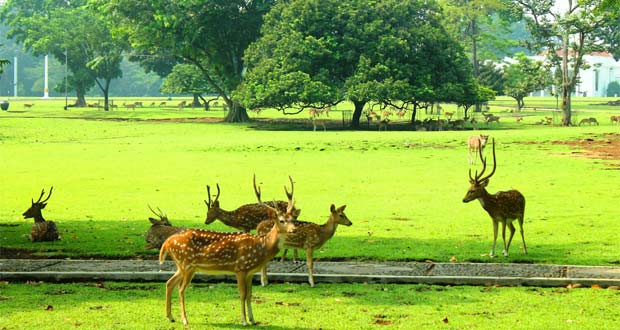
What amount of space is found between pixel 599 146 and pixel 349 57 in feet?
72.6

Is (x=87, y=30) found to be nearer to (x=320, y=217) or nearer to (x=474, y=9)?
(x=474, y=9)

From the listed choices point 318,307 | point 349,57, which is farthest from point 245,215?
point 349,57

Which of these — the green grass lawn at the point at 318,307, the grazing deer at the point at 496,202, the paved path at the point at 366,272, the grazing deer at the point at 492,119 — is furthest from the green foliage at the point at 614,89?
the green grass lawn at the point at 318,307

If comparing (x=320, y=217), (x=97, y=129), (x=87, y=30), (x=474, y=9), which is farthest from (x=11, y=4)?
(x=320, y=217)

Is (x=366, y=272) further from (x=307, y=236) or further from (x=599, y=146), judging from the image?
(x=599, y=146)

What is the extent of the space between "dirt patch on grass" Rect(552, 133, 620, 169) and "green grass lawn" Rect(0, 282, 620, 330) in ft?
67.7

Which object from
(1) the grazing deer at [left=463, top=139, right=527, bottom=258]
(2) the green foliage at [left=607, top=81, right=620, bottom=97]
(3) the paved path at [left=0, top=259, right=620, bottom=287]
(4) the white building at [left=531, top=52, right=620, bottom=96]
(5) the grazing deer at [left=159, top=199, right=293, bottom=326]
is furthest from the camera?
(4) the white building at [left=531, top=52, right=620, bottom=96]

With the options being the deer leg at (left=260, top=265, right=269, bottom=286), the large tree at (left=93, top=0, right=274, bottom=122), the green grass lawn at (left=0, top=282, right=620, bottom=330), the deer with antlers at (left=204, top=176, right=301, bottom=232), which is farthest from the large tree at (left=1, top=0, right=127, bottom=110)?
the green grass lawn at (left=0, top=282, right=620, bottom=330)

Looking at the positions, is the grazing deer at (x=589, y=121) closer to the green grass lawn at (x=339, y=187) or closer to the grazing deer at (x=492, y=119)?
the grazing deer at (x=492, y=119)

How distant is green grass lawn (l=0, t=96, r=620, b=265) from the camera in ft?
55.5

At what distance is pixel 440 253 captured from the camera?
51.7 feet

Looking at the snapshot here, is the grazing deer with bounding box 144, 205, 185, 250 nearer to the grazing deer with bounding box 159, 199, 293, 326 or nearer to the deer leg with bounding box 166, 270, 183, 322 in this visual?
the deer leg with bounding box 166, 270, 183, 322

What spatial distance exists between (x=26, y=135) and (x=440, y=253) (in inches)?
1571

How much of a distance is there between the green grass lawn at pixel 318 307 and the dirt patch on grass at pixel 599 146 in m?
20.6
